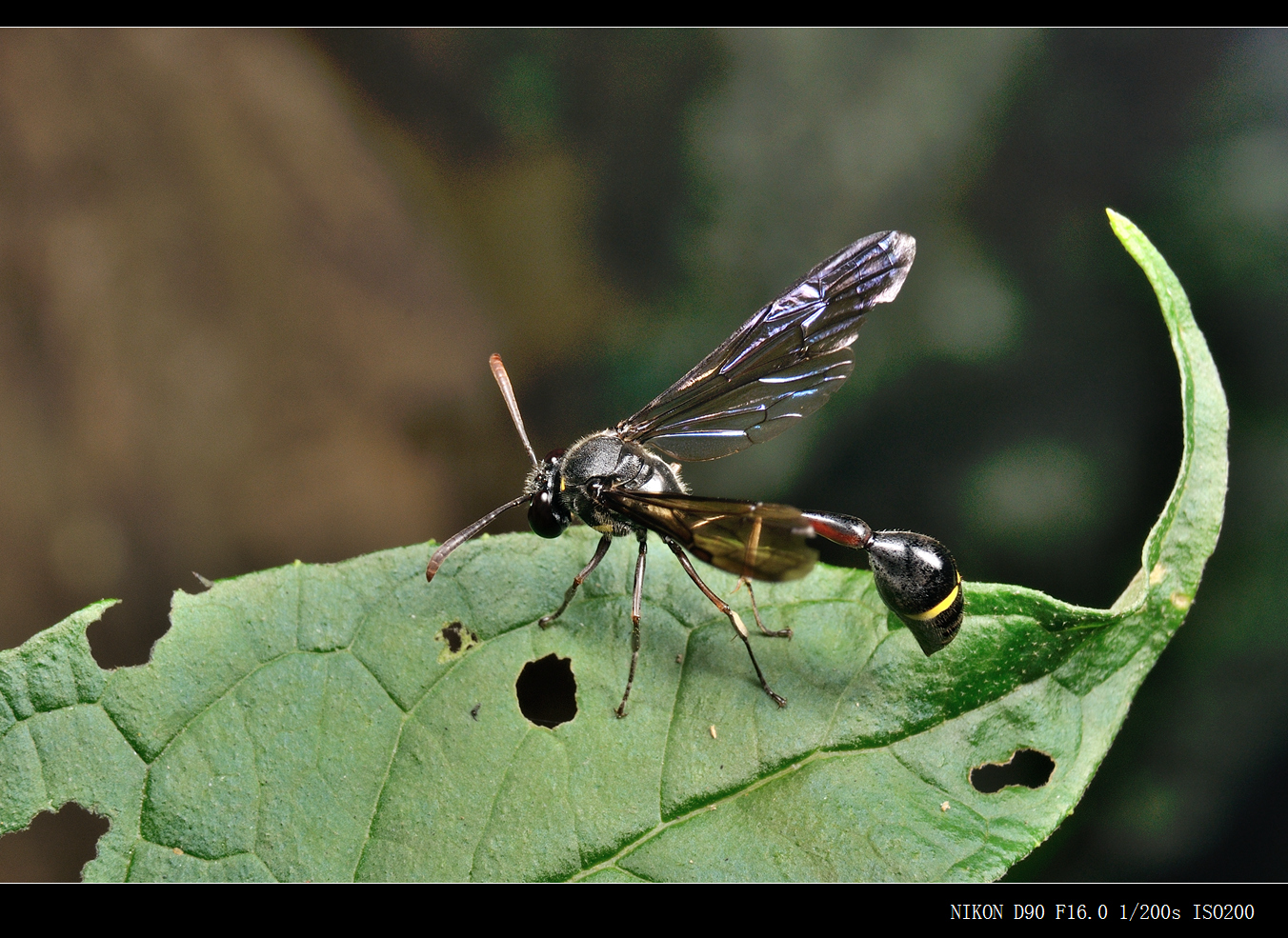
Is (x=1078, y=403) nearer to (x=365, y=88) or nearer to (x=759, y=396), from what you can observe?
(x=759, y=396)

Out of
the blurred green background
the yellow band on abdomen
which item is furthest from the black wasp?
the blurred green background

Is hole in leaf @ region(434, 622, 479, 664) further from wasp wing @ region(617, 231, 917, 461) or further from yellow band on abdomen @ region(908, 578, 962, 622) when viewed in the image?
yellow band on abdomen @ region(908, 578, 962, 622)

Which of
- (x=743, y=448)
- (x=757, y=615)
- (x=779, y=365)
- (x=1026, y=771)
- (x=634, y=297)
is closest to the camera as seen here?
(x=1026, y=771)

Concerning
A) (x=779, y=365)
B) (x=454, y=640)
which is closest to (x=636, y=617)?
(x=454, y=640)

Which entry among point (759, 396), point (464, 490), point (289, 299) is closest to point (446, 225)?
point (289, 299)

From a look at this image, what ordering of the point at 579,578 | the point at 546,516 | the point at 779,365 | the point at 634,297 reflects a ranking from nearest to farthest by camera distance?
the point at 579,578 < the point at 546,516 < the point at 779,365 < the point at 634,297

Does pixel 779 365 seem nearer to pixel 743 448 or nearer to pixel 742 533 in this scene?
pixel 743 448
